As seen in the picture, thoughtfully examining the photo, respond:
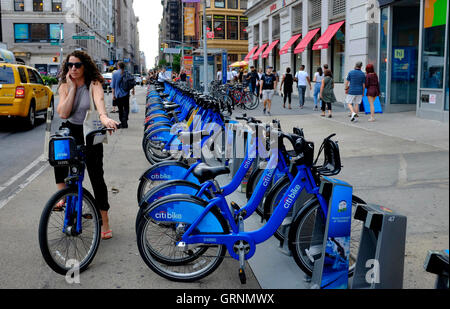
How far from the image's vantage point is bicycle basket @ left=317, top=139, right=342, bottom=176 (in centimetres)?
379

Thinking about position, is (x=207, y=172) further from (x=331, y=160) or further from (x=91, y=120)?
(x=91, y=120)

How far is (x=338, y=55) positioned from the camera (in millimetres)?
22312

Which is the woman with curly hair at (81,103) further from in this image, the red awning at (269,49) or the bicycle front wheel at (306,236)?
the red awning at (269,49)

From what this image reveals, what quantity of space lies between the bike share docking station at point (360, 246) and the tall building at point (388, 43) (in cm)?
538

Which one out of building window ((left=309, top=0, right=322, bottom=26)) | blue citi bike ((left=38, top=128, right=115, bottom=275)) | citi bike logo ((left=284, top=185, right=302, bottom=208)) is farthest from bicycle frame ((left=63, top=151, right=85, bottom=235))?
building window ((left=309, top=0, right=322, bottom=26))

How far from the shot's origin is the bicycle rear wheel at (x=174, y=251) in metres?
3.81

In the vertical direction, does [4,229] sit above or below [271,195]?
below

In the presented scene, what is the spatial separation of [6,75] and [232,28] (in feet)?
197

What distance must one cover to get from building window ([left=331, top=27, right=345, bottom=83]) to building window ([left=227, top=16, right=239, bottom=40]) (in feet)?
162

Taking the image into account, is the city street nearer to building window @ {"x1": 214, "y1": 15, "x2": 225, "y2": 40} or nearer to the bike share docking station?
the bike share docking station

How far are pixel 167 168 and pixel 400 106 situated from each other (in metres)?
14.2
